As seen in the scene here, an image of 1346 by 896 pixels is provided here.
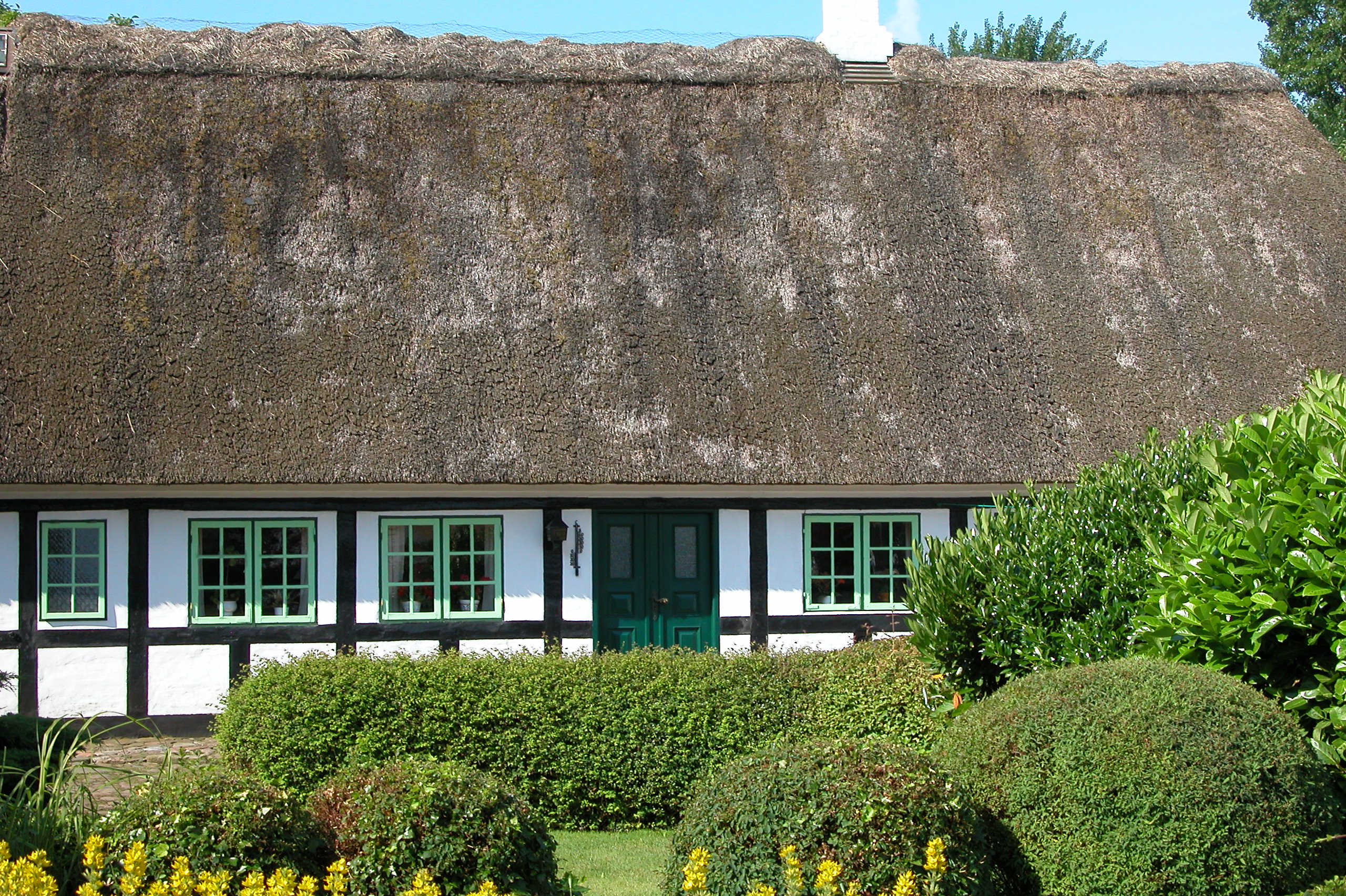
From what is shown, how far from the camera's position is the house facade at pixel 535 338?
1036 centimetres

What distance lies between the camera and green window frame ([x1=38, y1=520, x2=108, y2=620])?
34.2 ft

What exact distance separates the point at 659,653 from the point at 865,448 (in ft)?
11.0

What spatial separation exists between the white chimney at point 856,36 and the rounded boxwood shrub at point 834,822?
35.5 ft

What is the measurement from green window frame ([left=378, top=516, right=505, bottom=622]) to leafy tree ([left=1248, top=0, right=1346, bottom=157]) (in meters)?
25.7

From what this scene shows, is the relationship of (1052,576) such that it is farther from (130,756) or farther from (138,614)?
(138,614)

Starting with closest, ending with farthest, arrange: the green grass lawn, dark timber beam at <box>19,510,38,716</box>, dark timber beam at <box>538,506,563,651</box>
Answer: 1. the green grass lawn
2. dark timber beam at <box>19,510,38,716</box>
3. dark timber beam at <box>538,506,563,651</box>

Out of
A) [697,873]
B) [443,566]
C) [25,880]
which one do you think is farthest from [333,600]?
[697,873]

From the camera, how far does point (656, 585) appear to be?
36.9 ft

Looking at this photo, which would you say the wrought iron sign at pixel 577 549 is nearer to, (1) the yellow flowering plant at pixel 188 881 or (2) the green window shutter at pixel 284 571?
(2) the green window shutter at pixel 284 571

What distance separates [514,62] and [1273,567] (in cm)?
1007

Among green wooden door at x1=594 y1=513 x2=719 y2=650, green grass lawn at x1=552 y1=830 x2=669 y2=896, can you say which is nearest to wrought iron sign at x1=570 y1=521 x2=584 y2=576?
green wooden door at x1=594 y1=513 x2=719 y2=650

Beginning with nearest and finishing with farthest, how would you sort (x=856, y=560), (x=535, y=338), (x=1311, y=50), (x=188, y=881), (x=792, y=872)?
(x=188, y=881)
(x=792, y=872)
(x=535, y=338)
(x=856, y=560)
(x=1311, y=50)

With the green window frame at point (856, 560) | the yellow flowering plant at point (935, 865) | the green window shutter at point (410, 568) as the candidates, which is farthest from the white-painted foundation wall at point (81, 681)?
the yellow flowering plant at point (935, 865)

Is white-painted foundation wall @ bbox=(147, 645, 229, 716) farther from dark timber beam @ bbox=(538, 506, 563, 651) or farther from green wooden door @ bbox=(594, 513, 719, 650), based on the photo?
green wooden door @ bbox=(594, 513, 719, 650)
